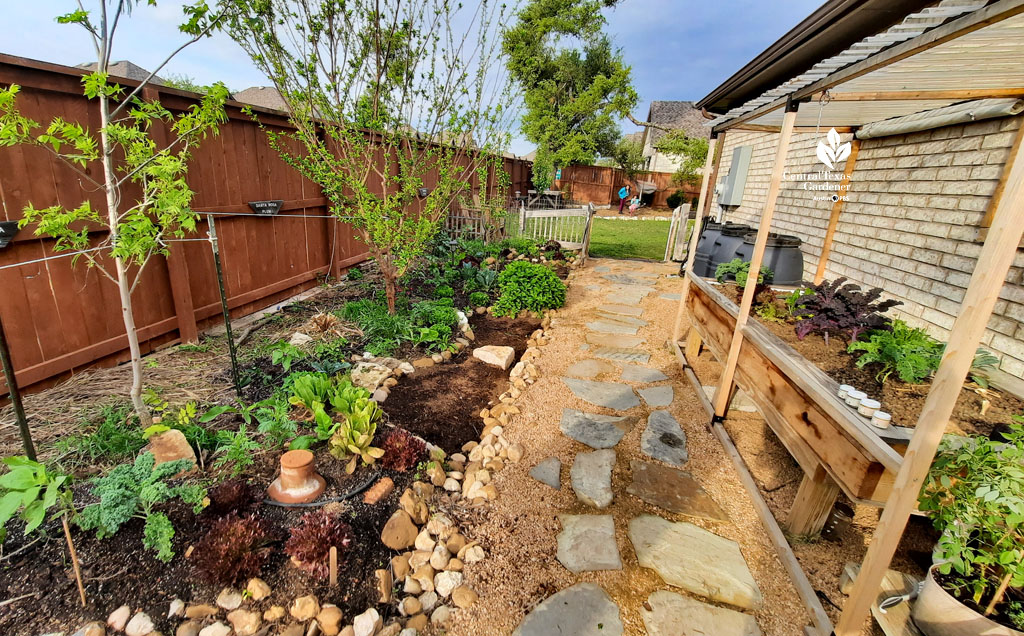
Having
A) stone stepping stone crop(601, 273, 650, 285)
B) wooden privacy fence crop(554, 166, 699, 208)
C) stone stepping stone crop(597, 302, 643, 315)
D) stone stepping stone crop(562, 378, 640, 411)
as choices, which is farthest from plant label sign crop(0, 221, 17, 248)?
wooden privacy fence crop(554, 166, 699, 208)

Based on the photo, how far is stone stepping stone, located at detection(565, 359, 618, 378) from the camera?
3629 millimetres

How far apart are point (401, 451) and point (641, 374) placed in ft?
7.49

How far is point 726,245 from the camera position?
4.92 meters

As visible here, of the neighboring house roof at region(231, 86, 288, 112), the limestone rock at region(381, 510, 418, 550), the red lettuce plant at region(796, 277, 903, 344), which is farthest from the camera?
the neighboring house roof at region(231, 86, 288, 112)

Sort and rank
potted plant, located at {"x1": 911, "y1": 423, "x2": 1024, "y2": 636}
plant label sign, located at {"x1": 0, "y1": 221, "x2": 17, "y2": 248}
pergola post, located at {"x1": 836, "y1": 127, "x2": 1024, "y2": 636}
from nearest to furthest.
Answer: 1. pergola post, located at {"x1": 836, "y1": 127, "x2": 1024, "y2": 636}
2. potted plant, located at {"x1": 911, "y1": 423, "x2": 1024, "y2": 636}
3. plant label sign, located at {"x1": 0, "y1": 221, "x2": 17, "y2": 248}

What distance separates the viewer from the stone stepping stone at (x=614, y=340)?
4.25 meters

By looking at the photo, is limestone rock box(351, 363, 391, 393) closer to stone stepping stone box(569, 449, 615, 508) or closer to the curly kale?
the curly kale

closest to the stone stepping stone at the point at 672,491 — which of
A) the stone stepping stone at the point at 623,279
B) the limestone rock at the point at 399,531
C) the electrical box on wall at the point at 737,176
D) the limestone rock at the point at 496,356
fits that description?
the limestone rock at the point at 399,531

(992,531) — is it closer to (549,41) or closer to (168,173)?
(168,173)

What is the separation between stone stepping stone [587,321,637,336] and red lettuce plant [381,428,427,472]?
9.12ft

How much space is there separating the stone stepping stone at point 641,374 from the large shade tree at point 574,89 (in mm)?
15101

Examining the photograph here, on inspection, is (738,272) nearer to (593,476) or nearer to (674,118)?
(593,476)

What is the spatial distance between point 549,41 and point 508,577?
2161 centimetres

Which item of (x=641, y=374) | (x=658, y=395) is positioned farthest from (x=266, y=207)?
(x=658, y=395)
